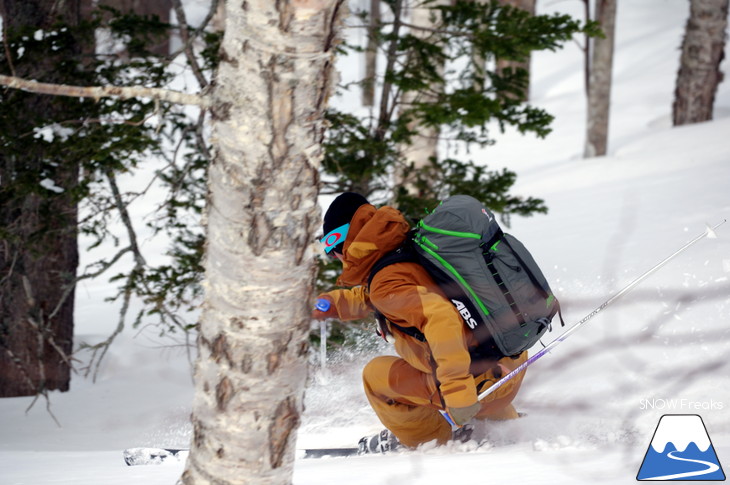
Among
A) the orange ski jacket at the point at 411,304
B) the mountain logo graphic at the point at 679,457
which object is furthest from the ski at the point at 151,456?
the mountain logo graphic at the point at 679,457

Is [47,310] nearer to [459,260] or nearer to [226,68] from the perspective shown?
[459,260]

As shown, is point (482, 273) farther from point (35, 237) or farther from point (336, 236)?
point (35, 237)

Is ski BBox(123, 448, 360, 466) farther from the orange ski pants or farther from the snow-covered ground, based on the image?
the orange ski pants

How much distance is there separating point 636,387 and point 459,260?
1610 millimetres

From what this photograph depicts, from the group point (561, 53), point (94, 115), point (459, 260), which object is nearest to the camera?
point (459, 260)

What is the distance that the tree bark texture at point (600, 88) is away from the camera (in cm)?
1175

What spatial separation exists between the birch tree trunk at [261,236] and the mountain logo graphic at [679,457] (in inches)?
55.3

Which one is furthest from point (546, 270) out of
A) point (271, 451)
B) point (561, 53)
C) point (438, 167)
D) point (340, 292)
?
point (561, 53)

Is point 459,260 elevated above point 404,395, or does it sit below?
above

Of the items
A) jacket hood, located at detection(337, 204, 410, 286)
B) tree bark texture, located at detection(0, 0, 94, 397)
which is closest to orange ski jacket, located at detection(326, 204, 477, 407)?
jacket hood, located at detection(337, 204, 410, 286)

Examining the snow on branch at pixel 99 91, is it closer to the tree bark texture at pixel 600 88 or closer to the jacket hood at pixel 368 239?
the jacket hood at pixel 368 239

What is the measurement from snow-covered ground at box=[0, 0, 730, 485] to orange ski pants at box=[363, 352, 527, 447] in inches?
5.7

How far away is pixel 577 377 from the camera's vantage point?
4.66 metres

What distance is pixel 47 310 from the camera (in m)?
6.87
